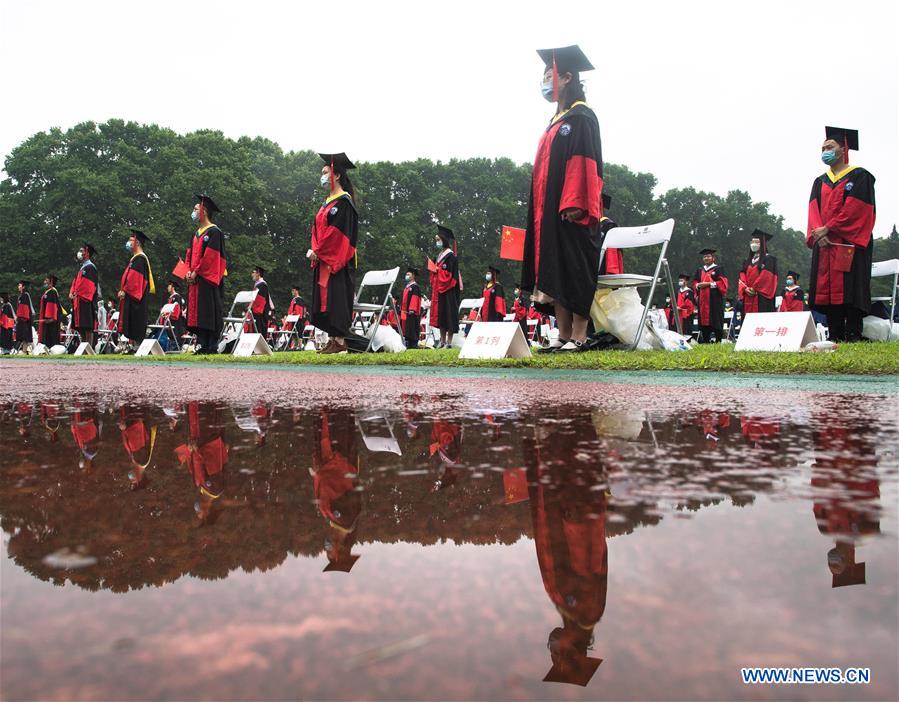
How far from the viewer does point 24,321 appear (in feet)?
72.3

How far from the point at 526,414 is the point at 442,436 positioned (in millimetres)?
538

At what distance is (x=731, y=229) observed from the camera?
168 ft

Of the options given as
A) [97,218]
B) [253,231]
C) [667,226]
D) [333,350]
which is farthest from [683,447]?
[253,231]

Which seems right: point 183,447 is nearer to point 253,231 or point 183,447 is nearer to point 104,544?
point 104,544

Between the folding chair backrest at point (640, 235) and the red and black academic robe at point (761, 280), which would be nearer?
the folding chair backrest at point (640, 235)

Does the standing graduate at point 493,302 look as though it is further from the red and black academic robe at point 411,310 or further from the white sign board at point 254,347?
the white sign board at point 254,347

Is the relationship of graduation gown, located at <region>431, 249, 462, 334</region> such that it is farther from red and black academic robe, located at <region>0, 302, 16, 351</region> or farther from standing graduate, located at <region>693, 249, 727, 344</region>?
red and black academic robe, located at <region>0, 302, 16, 351</region>

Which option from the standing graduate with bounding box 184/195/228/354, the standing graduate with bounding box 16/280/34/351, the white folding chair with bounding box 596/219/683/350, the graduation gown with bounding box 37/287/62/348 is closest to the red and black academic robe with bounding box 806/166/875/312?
the white folding chair with bounding box 596/219/683/350

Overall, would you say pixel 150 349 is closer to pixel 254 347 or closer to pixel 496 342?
pixel 254 347

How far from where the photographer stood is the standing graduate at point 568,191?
6406 mm

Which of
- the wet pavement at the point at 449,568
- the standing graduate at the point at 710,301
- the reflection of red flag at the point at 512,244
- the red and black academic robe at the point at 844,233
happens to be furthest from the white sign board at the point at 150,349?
the wet pavement at the point at 449,568

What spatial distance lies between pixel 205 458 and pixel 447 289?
14.0 metres

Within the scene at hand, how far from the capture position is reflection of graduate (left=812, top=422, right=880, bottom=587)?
675mm

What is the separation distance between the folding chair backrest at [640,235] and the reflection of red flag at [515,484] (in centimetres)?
632
